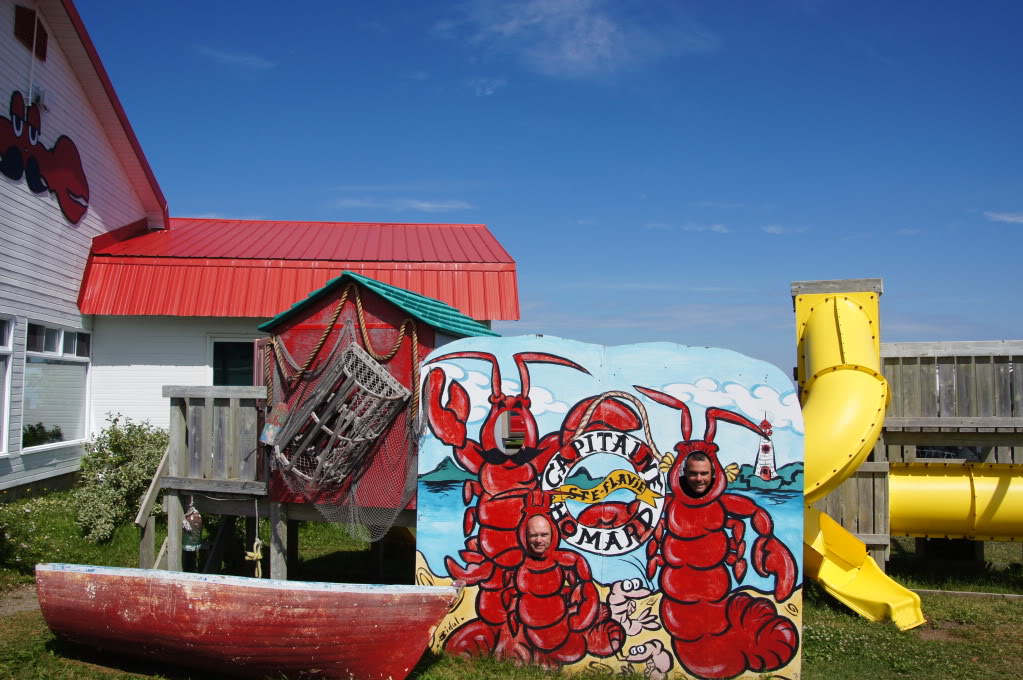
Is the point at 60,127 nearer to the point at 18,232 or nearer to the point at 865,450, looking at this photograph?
the point at 18,232

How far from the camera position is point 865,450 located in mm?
7895

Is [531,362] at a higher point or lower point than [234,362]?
lower

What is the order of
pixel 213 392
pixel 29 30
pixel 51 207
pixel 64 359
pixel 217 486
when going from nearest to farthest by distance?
1. pixel 217 486
2. pixel 213 392
3. pixel 29 30
4. pixel 51 207
5. pixel 64 359

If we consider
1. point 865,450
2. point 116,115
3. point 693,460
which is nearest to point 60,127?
point 116,115

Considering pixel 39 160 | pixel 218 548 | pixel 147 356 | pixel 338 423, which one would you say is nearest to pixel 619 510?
pixel 338 423

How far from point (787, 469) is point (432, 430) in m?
2.95

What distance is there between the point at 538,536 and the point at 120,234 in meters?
11.7

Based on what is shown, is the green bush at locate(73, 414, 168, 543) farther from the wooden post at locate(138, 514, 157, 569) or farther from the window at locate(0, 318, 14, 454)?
the wooden post at locate(138, 514, 157, 569)

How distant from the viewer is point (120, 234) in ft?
48.8

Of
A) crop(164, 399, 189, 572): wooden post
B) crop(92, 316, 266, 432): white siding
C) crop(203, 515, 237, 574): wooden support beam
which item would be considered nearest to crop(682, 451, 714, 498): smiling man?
crop(164, 399, 189, 572): wooden post

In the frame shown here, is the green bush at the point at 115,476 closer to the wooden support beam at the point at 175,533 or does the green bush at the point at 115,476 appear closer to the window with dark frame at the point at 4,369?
the window with dark frame at the point at 4,369

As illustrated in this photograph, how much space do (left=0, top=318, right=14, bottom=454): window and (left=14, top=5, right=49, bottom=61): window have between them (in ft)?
13.8

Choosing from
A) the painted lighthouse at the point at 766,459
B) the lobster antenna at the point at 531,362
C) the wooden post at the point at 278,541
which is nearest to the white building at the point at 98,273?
the wooden post at the point at 278,541

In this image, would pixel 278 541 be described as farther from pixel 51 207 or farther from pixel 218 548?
pixel 51 207
